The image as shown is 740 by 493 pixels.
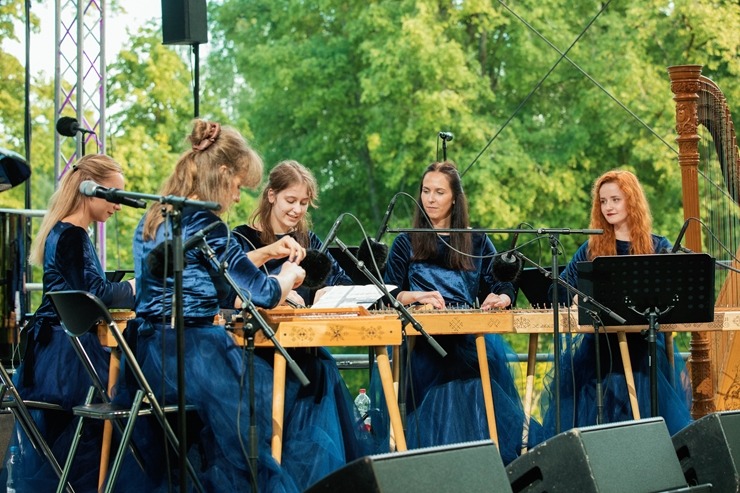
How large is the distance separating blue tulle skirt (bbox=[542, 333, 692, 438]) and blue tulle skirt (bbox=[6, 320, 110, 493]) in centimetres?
241

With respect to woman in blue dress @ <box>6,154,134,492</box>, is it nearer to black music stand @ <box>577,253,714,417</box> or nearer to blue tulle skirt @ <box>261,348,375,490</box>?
blue tulle skirt @ <box>261,348,375,490</box>

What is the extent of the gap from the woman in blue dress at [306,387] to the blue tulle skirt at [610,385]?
1303 mm

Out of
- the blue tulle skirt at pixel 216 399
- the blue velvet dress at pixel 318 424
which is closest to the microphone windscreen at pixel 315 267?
the blue velvet dress at pixel 318 424

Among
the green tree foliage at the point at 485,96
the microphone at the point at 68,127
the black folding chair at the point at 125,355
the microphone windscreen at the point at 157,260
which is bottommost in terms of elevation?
the black folding chair at the point at 125,355

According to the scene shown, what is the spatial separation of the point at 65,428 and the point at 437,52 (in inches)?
461

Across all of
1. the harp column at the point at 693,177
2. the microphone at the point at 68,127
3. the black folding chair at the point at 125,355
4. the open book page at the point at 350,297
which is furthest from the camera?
the microphone at the point at 68,127

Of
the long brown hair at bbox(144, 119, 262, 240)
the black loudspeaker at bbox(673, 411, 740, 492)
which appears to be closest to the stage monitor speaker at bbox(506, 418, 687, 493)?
the black loudspeaker at bbox(673, 411, 740, 492)

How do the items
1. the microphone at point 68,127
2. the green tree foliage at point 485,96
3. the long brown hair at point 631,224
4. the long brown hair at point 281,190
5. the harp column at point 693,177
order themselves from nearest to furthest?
the long brown hair at point 281,190, the long brown hair at point 631,224, the harp column at point 693,177, the microphone at point 68,127, the green tree foliage at point 485,96

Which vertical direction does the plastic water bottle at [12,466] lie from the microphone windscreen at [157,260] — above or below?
below

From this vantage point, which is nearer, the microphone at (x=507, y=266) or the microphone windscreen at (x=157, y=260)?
the microphone windscreen at (x=157, y=260)

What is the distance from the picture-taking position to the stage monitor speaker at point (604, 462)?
11.8 feet

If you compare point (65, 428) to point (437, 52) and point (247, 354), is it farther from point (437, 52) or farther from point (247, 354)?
point (437, 52)

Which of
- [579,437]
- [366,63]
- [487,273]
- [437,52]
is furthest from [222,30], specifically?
[579,437]

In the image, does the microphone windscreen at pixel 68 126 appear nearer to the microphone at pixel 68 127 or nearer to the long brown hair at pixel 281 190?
the microphone at pixel 68 127
